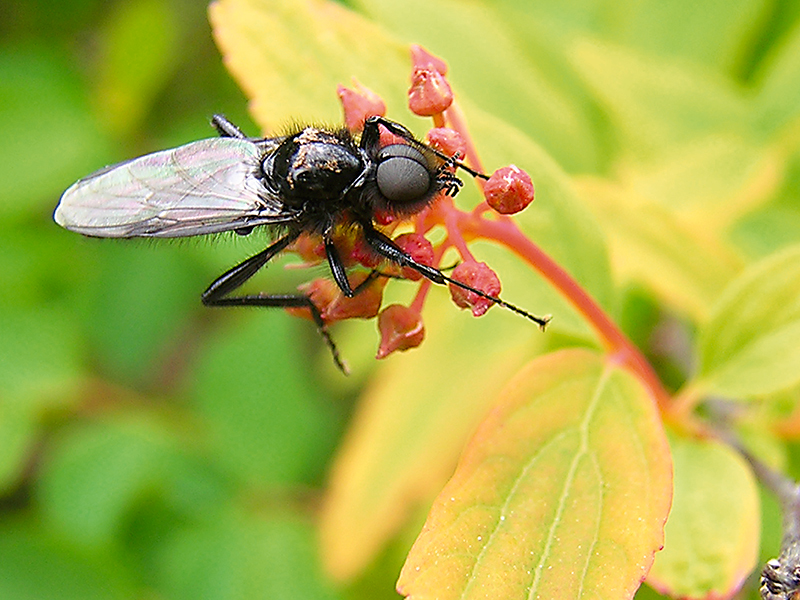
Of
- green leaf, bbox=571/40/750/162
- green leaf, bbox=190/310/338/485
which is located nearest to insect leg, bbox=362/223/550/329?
green leaf, bbox=571/40/750/162

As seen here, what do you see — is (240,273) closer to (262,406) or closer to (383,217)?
(383,217)

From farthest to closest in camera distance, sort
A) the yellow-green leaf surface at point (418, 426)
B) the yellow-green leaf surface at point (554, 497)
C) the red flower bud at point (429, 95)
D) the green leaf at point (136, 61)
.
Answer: the green leaf at point (136, 61) < the yellow-green leaf surface at point (418, 426) < the red flower bud at point (429, 95) < the yellow-green leaf surface at point (554, 497)

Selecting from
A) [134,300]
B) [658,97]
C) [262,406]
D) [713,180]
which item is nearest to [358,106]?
[713,180]

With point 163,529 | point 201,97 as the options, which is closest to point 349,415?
point 163,529

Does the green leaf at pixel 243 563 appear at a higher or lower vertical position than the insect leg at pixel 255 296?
lower

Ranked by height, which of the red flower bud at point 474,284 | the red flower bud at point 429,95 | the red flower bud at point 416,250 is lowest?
the red flower bud at point 416,250

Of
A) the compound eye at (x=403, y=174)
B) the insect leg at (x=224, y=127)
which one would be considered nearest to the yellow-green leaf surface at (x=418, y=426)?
the insect leg at (x=224, y=127)

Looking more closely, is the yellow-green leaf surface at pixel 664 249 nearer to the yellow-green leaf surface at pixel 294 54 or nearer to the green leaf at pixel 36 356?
the yellow-green leaf surface at pixel 294 54
